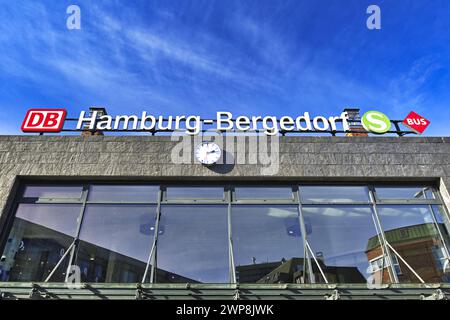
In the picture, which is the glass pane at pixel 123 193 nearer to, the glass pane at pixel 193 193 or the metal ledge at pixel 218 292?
the glass pane at pixel 193 193

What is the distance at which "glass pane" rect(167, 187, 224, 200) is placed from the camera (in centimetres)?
1042

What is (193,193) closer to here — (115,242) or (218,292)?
(115,242)

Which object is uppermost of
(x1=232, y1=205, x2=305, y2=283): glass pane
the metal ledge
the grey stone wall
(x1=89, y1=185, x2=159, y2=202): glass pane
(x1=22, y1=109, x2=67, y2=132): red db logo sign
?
(x1=22, y1=109, x2=67, y2=132): red db logo sign

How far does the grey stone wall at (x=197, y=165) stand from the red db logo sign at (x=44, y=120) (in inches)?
23.6

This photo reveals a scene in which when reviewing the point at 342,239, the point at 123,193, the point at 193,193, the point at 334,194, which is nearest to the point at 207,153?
the point at 193,193

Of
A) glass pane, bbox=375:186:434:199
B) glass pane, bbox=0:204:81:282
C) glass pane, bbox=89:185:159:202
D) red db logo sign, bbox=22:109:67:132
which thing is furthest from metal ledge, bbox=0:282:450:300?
red db logo sign, bbox=22:109:67:132

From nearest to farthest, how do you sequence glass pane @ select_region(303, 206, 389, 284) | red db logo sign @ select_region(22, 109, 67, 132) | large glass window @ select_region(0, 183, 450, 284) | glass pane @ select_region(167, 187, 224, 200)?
large glass window @ select_region(0, 183, 450, 284)
glass pane @ select_region(303, 206, 389, 284)
glass pane @ select_region(167, 187, 224, 200)
red db logo sign @ select_region(22, 109, 67, 132)

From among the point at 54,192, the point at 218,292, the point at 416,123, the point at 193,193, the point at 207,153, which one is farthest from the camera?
the point at 416,123

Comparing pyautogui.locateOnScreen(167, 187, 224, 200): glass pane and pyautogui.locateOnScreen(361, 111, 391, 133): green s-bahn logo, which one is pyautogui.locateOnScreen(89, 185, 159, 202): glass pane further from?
pyautogui.locateOnScreen(361, 111, 391, 133): green s-bahn logo

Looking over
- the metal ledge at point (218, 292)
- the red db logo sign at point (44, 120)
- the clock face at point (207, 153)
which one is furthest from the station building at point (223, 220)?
the red db logo sign at point (44, 120)

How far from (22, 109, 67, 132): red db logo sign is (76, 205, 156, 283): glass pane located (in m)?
3.31

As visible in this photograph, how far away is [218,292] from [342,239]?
12.5ft

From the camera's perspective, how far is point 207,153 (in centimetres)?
1091
